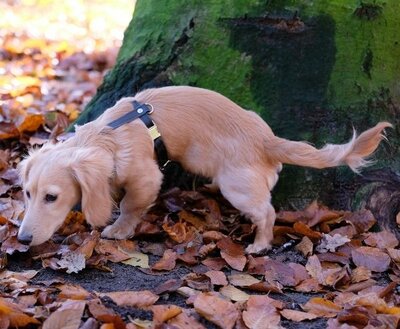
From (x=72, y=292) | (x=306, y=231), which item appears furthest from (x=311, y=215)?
(x=72, y=292)

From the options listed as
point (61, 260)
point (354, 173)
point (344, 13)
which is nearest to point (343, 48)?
point (344, 13)

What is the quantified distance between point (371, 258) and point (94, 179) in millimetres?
1501

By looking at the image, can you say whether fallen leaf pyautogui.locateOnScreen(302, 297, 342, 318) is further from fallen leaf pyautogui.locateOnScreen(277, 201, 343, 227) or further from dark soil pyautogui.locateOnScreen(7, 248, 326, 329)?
fallen leaf pyautogui.locateOnScreen(277, 201, 343, 227)

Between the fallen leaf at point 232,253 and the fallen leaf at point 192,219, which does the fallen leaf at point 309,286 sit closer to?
the fallen leaf at point 232,253

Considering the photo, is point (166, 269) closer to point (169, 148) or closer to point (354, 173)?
point (169, 148)

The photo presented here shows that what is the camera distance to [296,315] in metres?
2.93

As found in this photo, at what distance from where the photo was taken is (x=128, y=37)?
4.73 m

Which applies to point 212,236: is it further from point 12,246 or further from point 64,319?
point 64,319

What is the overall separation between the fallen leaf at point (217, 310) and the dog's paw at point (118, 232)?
970 millimetres

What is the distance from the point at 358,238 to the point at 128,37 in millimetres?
2096

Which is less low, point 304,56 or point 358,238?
point 304,56

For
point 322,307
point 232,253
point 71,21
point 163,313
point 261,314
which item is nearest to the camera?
point 163,313

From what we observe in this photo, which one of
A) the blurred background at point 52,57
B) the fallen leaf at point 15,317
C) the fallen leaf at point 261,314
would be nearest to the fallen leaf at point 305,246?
the fallen leaf at point 261,314

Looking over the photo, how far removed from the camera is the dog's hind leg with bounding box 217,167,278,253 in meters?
3.76
